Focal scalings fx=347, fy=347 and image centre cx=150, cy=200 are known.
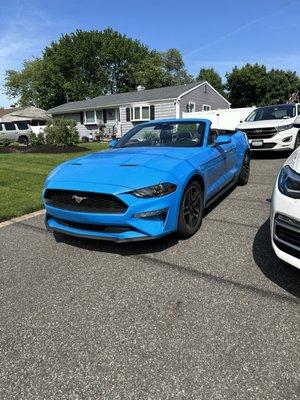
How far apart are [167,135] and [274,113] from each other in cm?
779

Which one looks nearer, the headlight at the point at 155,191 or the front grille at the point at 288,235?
the front grille at the point at 288,235

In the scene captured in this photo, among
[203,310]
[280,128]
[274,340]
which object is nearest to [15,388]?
[203,310]

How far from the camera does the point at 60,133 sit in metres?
14.6

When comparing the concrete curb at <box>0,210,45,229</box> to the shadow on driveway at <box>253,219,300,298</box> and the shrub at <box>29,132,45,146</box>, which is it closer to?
the shadow on driveway at <box>253,219,300,298</box>

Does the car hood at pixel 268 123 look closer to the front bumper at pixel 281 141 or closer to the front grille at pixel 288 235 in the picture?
the front bumper at pixel 281 141

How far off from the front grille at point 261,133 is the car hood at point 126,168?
6.52 m

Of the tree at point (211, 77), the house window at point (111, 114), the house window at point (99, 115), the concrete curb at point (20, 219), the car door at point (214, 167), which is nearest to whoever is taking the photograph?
the car door at point (214, 167)

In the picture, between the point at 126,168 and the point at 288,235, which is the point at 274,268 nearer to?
the point at 288,235

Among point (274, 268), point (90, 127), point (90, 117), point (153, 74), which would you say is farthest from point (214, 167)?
point (153, 74)

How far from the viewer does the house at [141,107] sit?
77.7 ft

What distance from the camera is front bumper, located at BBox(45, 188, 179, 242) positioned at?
3475 mm

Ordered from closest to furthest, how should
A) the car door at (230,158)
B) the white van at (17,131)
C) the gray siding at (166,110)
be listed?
the car door at (230,158)
the gray siding at (166,110)
the white van at (17,131)

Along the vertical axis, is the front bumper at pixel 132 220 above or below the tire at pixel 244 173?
above

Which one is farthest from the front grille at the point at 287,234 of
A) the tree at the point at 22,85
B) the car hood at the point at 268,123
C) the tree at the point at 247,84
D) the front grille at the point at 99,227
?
the tree at the point at 22,85
